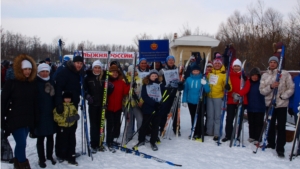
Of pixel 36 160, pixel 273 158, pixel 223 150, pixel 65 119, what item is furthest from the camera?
pixel 223 150

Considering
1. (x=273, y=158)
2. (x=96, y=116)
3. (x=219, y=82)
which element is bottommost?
(x=273, y=158)

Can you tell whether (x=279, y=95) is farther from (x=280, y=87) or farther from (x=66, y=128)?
(x=66, y=128)

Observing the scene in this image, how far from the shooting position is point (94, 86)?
5.23m

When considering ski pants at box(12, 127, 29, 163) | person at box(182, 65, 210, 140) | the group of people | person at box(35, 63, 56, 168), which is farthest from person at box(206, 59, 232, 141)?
ski pants at box(12, 127, 29, 163)

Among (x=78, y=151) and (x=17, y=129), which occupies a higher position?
(x=17, y=129)

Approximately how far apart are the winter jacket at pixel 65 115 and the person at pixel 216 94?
3.39 m

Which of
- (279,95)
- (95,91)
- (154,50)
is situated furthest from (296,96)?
(95,91)

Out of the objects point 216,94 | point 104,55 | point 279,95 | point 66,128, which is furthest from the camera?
point 104,55

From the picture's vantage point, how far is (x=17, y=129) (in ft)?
12.7

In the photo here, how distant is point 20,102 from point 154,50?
4.53 meters

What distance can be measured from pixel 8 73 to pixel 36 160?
5.81 ft

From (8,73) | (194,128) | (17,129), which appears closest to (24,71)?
(8,73)

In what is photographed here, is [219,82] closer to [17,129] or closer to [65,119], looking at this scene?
[65,119]

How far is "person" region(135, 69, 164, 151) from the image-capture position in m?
5.66
